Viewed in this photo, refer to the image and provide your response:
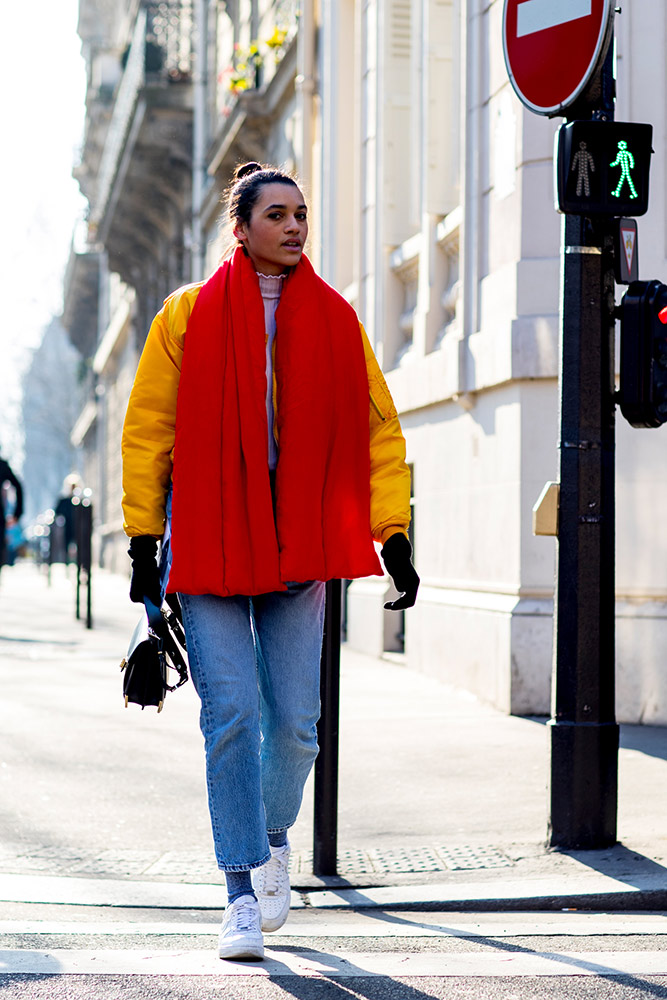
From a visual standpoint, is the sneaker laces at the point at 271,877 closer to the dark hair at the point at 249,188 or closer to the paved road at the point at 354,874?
the paved road at the point at 354,874

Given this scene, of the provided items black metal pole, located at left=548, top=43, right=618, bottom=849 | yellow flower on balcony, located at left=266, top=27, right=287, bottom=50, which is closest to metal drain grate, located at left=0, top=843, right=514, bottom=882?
black metal pole, located at left=548, top=43, right=618, bottom=849

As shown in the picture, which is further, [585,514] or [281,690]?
[585,514]

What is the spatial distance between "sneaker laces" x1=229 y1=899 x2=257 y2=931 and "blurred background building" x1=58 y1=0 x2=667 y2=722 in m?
2.05

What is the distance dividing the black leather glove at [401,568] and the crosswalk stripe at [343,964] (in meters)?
0.87

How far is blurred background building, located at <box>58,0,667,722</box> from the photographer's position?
8.28m

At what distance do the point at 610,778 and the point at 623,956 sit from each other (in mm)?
1250

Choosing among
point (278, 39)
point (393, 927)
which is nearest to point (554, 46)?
point (393, 927)

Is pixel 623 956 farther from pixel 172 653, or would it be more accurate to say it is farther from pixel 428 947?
pixel 172 653

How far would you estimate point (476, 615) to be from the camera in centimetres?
911

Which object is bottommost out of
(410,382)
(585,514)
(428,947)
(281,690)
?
(428,947)

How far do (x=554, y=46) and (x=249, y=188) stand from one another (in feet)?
5.31

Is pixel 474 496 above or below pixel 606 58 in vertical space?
below

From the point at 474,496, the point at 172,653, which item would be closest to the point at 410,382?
the point at 474,496

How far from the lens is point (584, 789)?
A: 200 inches
